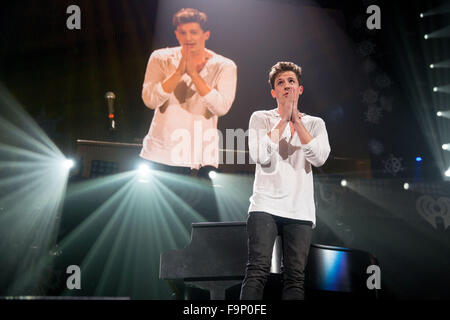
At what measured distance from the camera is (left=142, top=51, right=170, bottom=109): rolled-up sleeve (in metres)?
3.68

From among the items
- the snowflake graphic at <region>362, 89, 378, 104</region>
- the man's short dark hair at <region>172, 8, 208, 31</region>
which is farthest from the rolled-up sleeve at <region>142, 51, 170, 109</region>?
the snowflake graphic at <region>362, 89, 378, 104</region>

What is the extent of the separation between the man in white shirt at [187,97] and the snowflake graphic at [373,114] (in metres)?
1.60

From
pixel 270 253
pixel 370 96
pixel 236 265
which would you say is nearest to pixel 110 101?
pixel 236 265

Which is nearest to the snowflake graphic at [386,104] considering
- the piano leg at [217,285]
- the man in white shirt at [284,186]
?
the man in white shirt at [284,186]

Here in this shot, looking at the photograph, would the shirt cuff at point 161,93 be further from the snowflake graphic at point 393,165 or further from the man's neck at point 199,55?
the snowflake graphic at point 393,165

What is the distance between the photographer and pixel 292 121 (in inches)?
87.3

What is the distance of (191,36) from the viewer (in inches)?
152

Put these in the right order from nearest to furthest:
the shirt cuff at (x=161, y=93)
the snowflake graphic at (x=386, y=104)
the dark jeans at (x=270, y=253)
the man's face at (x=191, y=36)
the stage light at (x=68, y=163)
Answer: the dark jeans at (x=270, y=253)
the stage light at (x=68, y=163)
the shirt cuff at (x=161, y=93)
the man's face at (x=191, y=36)
the snowflake graphic at (x=386, y=104)

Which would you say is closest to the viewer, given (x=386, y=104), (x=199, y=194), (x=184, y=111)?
(x=199, y=194)

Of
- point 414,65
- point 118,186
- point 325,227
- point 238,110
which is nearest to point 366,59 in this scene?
point 414,65

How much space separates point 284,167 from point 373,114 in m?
2.64

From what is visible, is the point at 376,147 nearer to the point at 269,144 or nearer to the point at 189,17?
the point at 189,17

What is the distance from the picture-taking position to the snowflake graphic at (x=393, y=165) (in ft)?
14.3
